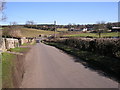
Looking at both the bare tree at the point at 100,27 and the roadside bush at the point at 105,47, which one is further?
the bare tree at the point at 100,27

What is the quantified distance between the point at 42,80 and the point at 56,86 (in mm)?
1734

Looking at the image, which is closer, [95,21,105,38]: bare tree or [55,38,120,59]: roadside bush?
[55,38,120,59]: roadside bush

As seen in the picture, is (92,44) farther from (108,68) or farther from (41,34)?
(41,34)

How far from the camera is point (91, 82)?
35.6 ft

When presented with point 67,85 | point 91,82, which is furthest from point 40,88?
point 91,82

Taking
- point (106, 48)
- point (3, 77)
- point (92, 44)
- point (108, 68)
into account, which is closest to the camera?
point (3, 77)

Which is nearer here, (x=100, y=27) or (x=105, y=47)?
(x=105, y=47)

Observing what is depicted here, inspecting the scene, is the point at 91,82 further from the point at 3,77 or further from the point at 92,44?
the point at 92,44

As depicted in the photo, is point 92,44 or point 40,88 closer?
point 40,88

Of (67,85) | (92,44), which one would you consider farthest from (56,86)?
(92,44)

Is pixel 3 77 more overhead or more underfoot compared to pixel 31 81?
more overhead

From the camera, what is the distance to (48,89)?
9.58m

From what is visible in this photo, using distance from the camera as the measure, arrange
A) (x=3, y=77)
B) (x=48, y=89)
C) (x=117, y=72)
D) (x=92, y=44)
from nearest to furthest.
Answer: (x=3, y=77) < (x=48, y=89) < (x=117, y=72) < (x=92, y=44)

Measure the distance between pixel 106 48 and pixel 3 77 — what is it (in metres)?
16.3
